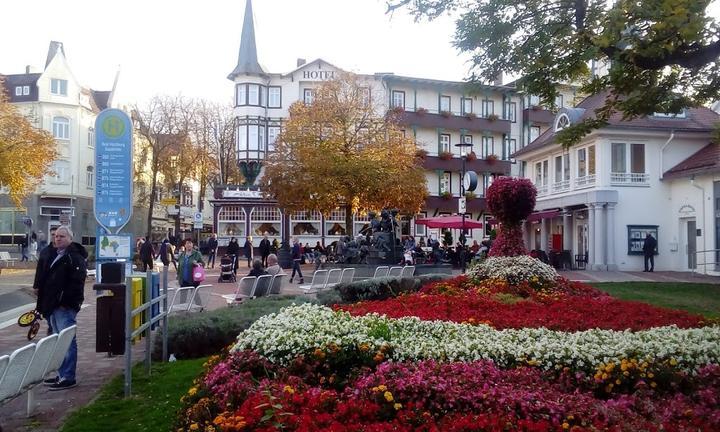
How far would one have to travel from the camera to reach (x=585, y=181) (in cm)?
3672

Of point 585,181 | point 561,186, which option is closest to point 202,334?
point 585,181

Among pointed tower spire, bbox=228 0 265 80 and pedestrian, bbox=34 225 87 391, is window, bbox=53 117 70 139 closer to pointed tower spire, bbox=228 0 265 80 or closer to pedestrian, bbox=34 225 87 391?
pointed tower spire, bbox=228 0 265 80

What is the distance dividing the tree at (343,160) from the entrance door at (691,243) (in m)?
14.5

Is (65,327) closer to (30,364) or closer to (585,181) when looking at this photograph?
(30,364)

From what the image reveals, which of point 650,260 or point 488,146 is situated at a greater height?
point 488,146

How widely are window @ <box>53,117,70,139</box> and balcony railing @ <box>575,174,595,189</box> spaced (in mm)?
40002

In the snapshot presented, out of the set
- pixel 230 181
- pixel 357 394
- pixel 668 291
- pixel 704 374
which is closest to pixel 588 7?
pixel 704 374

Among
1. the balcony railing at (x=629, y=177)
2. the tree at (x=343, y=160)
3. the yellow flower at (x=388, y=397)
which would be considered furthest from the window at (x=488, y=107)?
the yellow flower at (x=388, y=397)

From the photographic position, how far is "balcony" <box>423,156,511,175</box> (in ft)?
185

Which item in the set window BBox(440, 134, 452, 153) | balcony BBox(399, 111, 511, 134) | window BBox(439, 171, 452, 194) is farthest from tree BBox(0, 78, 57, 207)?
window BBox(440, 134, 452, 153)

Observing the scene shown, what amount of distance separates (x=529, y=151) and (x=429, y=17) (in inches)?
1340

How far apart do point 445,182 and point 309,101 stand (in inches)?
492

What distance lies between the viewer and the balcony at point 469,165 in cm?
5641

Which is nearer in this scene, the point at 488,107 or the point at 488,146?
the point at 488,146
